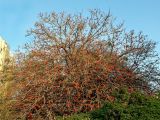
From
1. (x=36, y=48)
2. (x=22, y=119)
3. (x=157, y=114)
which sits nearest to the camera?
(x=157, y=114)

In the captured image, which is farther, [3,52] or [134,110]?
[3,52]

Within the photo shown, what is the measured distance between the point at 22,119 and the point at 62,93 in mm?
1919

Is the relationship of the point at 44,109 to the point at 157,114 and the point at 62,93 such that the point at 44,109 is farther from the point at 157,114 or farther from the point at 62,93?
the point at 157,114

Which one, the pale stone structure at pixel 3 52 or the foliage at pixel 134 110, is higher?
the pale stone structure at pixel 3 52

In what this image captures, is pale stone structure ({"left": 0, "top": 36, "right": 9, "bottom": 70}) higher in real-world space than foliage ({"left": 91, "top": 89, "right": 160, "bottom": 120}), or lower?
higher

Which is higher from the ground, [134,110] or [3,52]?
[3,52]

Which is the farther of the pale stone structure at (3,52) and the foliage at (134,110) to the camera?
the pale stone structure at (3,52)

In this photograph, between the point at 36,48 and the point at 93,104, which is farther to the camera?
the point at 36,48

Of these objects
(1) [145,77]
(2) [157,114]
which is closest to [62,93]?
(1) [145,77]

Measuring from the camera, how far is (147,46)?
70.5ft

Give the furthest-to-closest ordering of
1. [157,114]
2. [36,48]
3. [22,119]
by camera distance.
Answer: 1. [36,48]
2. [22,119]
3. [157,114]

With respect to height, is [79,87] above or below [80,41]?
below

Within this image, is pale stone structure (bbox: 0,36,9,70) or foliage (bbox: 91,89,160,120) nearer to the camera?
foliage (bbox: 91,89,160,120)

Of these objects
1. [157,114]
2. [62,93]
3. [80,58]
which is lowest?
[157,114]
